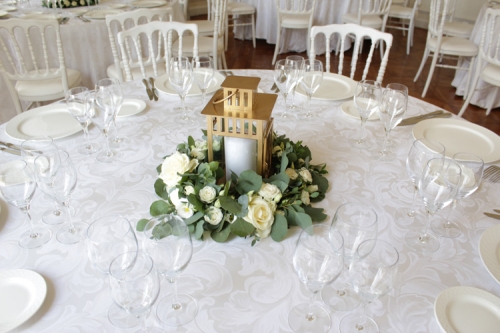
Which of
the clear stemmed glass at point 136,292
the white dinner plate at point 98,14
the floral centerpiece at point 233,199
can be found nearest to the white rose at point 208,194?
the floral centerpiece at point 233,199

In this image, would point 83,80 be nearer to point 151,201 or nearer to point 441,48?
point 151,201

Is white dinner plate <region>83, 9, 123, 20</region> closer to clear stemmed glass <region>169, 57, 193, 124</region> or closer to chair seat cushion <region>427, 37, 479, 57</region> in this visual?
clear stemmed glass <region>169, 57, 193, 124</region>

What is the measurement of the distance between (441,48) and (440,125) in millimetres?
2434

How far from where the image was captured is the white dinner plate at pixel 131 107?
1.32 m

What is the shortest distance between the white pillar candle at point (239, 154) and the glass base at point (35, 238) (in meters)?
0.42

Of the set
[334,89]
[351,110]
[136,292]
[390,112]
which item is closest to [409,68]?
[334,89]

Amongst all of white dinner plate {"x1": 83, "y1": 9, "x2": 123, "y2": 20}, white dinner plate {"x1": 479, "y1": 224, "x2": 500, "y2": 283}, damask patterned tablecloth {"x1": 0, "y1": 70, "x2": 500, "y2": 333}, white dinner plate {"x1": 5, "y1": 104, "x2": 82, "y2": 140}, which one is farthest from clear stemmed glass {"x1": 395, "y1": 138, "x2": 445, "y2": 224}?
white dinner plate {"x1": 83, "y1": 9, "x2": 123, "y2": 20}

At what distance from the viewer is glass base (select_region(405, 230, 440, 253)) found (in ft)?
2.67

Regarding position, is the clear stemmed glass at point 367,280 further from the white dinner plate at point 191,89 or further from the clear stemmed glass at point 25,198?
the white dinner plate at point 191,89

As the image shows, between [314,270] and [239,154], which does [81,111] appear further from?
[314,270]

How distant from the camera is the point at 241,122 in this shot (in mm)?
829

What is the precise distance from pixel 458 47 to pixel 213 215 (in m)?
3.20

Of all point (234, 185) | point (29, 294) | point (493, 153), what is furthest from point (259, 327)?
point (493, 153)

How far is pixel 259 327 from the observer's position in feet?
2.13
